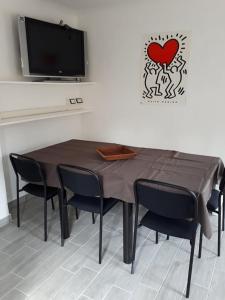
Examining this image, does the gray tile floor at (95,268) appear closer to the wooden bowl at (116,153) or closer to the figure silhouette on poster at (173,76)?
the wooden bowl at (116,153)

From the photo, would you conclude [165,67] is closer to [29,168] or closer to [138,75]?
[138,75]

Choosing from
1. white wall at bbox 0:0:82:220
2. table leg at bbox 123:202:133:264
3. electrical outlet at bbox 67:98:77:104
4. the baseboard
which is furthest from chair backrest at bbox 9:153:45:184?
electrical outlet at bbox 67:98:77:104

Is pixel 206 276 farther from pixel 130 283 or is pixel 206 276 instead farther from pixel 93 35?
pixel 93 35

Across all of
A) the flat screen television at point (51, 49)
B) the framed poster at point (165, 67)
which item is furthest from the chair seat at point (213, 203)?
the flat screen television at point (51, 49)

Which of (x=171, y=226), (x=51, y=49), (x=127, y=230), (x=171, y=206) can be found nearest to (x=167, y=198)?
(x=171, y=206)

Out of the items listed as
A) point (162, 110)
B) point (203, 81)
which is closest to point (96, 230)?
point (162, 110)

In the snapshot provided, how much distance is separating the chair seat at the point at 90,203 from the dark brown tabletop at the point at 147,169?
18cm

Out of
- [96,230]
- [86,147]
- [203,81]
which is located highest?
[203,81]

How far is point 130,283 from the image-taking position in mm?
1866

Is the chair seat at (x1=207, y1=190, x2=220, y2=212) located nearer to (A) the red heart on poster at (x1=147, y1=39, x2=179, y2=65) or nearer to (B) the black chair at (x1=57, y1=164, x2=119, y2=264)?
(B) the black chair at (x1=57, y1=164, x2=119, y2=264)

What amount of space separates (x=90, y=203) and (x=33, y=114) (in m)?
1.45

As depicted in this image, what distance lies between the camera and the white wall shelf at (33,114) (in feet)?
8.51

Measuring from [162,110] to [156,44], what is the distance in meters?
0.80

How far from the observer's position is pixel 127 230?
1989 millimetres
